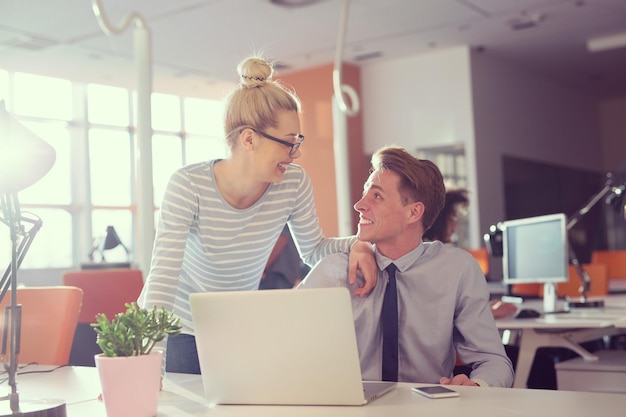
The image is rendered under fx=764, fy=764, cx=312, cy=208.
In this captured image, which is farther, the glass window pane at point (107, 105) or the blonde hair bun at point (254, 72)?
the glass window pane at point (107, 105)

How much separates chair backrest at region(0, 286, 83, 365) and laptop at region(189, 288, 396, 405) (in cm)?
110

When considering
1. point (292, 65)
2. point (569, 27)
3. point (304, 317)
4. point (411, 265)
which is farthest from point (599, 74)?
point (304, 317)

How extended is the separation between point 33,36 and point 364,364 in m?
7.41

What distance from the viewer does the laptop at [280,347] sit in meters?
1.37

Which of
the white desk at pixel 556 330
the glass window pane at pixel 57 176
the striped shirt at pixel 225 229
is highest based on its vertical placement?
the glass window pane at pixel 57 176

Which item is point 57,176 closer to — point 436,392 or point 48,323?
point 48,323

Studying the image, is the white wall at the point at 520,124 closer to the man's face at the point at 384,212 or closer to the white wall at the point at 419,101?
the white wall at the point at 419,101

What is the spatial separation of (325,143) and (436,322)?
8324mm

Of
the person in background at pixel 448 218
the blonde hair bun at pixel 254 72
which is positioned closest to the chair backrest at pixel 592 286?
the person in background at pixel 448 218

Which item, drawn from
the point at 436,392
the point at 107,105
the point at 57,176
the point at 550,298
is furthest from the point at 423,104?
the point at 436,392

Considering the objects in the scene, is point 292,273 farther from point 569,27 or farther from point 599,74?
point 599,74

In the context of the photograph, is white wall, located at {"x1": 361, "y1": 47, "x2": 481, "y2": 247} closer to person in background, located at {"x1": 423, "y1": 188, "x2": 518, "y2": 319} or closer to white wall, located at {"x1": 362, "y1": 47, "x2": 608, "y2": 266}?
white wall, located at {"x1": 362, "y1": 47, "x2": 608, "y2": 266}

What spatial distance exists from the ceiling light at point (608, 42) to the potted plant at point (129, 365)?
889 centimetres

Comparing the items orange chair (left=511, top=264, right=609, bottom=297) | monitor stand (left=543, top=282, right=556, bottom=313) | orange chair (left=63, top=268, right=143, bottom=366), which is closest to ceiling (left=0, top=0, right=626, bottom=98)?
orange chair (left=511, top=264, right=609, bottom=297)
